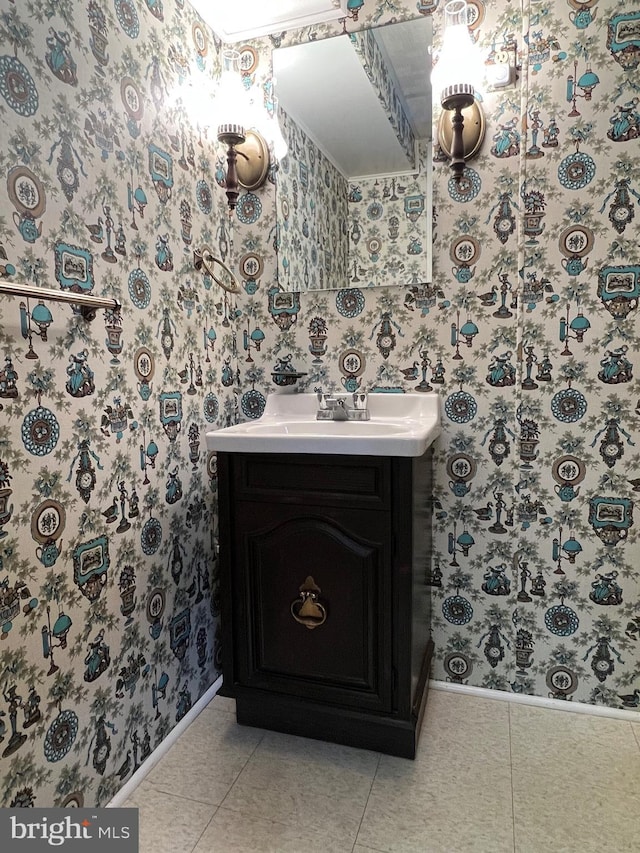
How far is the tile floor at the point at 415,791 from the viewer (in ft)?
3.87

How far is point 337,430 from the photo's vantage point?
155cm

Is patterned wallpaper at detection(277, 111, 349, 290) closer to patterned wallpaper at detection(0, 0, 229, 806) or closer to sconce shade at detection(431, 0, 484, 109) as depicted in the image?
patterned wallpaper at detection(0, 0, 229, 806)

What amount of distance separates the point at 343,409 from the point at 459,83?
37.6 inches

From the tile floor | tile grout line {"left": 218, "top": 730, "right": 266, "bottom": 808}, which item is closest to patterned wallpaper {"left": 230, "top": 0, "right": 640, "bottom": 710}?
the tile floor

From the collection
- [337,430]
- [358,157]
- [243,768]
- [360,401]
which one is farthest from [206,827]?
[358,157]

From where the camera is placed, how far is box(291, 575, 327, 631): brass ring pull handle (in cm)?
136

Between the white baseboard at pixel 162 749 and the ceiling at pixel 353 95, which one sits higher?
the ceiling at pixel 353 95

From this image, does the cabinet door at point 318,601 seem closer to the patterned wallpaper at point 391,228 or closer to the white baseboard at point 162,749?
the white baseboard at point 162,749

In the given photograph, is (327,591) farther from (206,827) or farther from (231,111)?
(231,111)

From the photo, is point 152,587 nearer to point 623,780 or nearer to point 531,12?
point 623,780

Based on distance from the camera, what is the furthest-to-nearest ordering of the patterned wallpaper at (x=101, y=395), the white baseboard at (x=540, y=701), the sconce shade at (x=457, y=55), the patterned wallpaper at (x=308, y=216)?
the patterned wallpaper at (x=308, y=216) → the white baseboard at (x=540, y=701) → the sconce shade at (x=457, y=55) → the patterned wallpaper at (x=101, y=395)

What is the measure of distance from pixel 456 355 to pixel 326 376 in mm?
422

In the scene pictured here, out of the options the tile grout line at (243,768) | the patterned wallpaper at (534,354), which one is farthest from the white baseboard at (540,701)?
the tile grout line at (243,768)

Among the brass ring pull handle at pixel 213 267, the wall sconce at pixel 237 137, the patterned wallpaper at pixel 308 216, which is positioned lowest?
the brass ring pull handle at pixel 213 267
